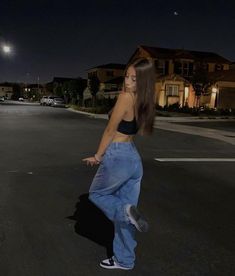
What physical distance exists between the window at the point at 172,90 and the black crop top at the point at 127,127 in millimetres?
39088

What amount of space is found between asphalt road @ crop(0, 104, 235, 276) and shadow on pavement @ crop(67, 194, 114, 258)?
0.4 inches

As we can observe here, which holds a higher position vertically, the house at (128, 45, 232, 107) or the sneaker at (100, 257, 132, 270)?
the house at (128, 45, 232, 107)

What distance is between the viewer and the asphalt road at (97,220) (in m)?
3.89

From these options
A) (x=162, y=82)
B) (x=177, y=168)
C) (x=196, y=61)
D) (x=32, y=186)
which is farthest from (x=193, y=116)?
(x=32, y=186)

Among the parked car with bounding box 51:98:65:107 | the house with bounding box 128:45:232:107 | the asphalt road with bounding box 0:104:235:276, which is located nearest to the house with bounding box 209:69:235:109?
the house with bounding box 128:45:232:107

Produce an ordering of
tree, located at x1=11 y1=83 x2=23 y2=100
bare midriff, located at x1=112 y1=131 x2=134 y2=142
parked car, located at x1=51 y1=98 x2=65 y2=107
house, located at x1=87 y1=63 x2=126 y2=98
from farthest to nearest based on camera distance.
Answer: tree, located at x1=11 y1=83 x2=23 y2=100 → house, located at x1=87 y1=63 x2=126 y2=98 → parked car, located at x1=51 y1=98 x2=65 y2=107 → bare midriff, located at x1=112 y1=131 x2=134 y2=142

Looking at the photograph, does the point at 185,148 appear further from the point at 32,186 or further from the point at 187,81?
the point at 187,81

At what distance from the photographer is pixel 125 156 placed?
11.7 ft

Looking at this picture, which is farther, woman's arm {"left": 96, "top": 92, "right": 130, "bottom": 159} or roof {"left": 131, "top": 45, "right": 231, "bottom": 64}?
roof {"left": 131, "top": 45, "right": 231, "bottom": 64}

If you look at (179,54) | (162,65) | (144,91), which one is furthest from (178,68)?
(144,91)

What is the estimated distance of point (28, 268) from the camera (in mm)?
3748

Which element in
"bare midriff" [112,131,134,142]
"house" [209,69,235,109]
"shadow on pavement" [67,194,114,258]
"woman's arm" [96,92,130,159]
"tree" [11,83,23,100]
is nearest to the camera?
"woman's arm" [96,92,130,159]

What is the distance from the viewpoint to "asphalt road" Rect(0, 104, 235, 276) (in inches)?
153

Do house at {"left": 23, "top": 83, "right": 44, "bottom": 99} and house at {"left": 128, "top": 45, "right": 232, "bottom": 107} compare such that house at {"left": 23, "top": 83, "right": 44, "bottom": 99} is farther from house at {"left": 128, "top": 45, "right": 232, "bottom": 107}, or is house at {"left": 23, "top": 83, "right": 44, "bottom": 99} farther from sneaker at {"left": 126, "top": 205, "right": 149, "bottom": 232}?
sneaker at {"left": 126, "top": 205, "right": 149, "bottom": 232}
